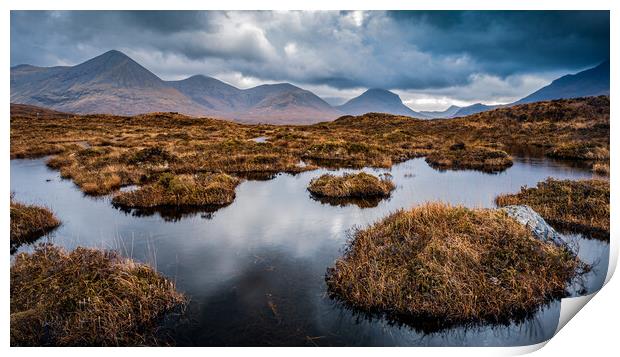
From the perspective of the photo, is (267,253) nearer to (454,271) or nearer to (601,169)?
(454,271)

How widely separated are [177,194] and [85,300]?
11.0m

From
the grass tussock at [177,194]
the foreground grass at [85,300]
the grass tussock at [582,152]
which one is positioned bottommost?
the foreground grass at [85,300]

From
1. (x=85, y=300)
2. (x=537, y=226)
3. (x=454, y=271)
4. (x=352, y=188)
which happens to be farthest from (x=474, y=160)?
(x=85, y=300)

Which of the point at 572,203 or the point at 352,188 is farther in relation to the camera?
the point at 352,188

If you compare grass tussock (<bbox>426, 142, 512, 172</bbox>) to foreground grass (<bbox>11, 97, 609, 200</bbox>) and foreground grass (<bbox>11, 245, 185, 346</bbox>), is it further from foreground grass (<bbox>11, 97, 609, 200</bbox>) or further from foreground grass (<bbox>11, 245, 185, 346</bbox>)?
foreground grass (<bbox>11, 245, 185, 346</bbox>)

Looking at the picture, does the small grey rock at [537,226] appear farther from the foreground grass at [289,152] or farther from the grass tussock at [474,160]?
the foreground grass at [289,152]

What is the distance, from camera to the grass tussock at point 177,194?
1850 centimetres

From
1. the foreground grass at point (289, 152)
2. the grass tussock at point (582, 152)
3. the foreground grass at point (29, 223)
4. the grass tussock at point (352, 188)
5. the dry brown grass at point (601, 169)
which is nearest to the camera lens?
the foreground grass at point (29, 223)

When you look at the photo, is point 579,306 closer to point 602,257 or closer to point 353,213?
point 602,257

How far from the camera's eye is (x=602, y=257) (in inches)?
477

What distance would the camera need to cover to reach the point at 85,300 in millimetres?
A: 8188

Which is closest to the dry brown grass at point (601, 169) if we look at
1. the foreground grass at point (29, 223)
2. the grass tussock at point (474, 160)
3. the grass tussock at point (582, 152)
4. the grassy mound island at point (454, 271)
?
the grass tussock at point (582, 152)

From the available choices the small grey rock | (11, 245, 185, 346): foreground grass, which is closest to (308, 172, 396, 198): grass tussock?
the small grey rock

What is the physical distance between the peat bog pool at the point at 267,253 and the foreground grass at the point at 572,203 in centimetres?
126
